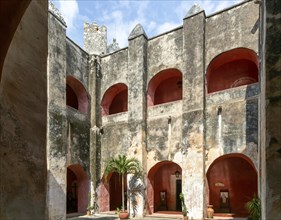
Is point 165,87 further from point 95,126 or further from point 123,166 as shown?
point 123,166

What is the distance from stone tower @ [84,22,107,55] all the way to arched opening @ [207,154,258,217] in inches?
396

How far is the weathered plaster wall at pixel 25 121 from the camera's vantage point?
298cm

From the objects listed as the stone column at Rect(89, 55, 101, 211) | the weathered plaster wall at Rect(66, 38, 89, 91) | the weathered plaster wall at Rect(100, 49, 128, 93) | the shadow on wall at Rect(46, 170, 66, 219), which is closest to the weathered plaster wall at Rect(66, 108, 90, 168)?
the stone column at Rect(89, 55, 101, 211)

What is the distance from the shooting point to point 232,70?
15617 mm

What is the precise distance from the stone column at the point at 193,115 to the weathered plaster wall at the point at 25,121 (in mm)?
10452

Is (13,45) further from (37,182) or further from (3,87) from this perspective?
(37,182)

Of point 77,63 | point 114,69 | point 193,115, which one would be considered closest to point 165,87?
point 114,69

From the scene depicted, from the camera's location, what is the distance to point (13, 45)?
10.7 feet

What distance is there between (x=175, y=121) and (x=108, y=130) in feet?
14.3

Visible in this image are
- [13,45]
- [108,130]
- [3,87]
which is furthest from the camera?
[108,130]

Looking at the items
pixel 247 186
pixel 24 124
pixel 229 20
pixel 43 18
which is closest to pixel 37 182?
pixel 24 124

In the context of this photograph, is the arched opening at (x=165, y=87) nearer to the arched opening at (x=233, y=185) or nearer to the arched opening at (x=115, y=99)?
the arched opening at (x=115, y=99)

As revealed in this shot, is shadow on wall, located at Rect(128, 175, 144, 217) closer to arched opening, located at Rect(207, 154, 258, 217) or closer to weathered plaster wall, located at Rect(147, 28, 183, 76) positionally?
arched opening, located at Rect(207, 154, 258, 217)

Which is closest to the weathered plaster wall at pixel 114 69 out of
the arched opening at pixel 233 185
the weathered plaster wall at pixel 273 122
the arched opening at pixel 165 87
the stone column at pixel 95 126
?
the stone column at pixel 95 126
